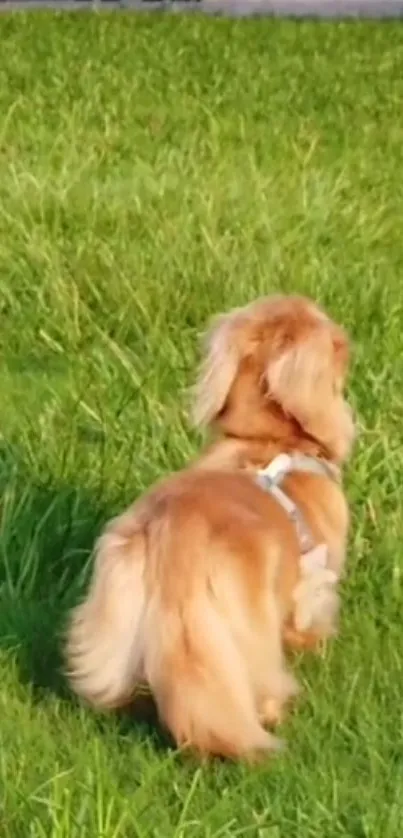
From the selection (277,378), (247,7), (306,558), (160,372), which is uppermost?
(277,378)

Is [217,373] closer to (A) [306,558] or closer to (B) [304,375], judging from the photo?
(B) [304,375]

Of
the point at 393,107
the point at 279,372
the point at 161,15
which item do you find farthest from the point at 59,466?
the point at 161,15

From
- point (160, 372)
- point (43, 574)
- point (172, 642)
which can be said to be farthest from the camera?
point (160, 372)

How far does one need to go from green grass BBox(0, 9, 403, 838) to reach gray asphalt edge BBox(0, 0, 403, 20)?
38.2 feet

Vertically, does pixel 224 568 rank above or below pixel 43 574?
above

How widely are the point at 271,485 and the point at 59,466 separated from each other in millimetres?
1371

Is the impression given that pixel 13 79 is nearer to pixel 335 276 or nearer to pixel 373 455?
pixel 335 276

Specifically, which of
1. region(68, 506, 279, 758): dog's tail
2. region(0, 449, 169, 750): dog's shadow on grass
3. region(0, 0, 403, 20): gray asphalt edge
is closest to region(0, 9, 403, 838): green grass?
region(0, 449, 169, 750): dog's shadow on grass

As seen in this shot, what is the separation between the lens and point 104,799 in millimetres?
3611

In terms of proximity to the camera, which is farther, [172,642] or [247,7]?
[247,7]

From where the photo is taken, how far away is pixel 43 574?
5.07 m

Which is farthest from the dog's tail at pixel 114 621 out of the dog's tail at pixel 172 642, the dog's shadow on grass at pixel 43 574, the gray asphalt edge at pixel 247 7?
the gray asphalt edge at pixel 247 7

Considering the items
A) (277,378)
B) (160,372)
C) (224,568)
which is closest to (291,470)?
(277,378)

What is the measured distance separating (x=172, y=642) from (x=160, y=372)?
9.21ft
